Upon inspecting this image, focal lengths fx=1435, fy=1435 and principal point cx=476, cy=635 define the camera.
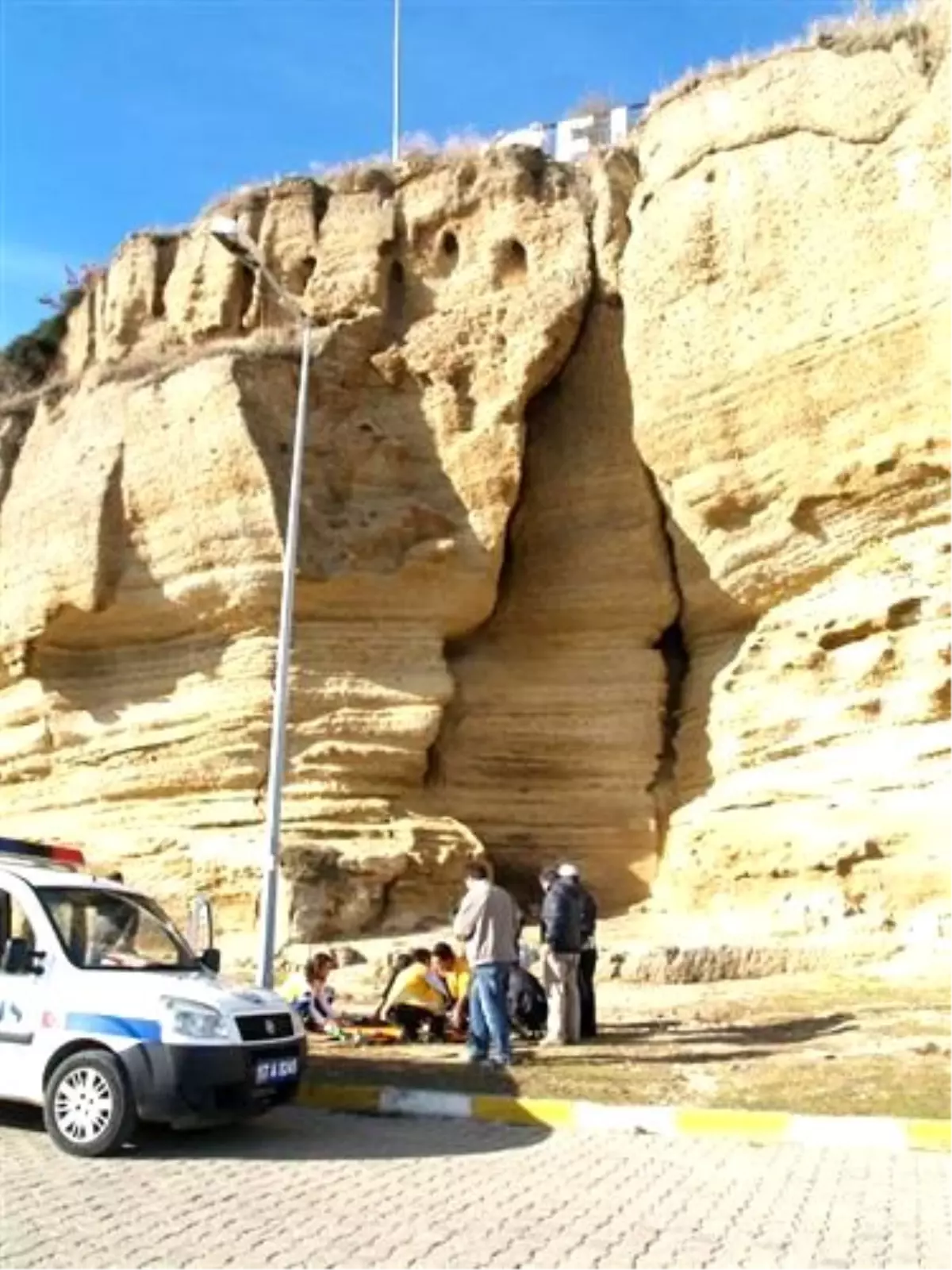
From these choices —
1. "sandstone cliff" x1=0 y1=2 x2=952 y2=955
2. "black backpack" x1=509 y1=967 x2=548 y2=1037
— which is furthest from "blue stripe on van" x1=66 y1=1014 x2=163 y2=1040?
"sandstone cliff" x1=0 y1=2 x2=952 y2=955

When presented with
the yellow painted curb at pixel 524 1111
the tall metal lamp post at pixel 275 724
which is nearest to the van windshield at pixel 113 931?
the yellow painted curb at pixel 524 1111

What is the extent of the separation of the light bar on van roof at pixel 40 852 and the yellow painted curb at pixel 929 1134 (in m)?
5.63

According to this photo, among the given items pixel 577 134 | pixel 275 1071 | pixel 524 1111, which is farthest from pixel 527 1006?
pixel 577 134

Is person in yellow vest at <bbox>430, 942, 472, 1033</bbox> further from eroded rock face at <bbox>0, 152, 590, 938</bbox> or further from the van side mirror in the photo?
eroded rock face at <bbox>0, 152, 590, 938</bbox>

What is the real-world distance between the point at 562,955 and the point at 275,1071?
12.8ft

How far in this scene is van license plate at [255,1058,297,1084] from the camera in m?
7.98

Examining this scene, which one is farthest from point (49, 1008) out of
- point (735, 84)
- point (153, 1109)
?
point (735, 84)

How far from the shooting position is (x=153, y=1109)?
7.52 m

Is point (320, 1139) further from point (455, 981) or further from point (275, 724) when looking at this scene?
point (275, 724)

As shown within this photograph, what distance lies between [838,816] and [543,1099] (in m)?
9.33

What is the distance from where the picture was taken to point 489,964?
34.9ft

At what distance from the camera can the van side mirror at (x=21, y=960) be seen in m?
8.17

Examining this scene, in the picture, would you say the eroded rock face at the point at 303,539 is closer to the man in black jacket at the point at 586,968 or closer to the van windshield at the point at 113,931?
the man in black jacket at the point at 586,968

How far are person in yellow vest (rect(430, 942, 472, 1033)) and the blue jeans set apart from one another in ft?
4.58
